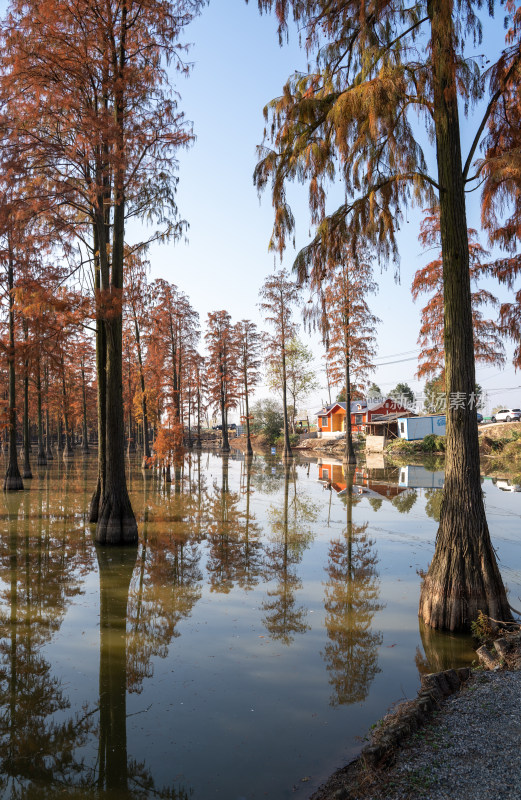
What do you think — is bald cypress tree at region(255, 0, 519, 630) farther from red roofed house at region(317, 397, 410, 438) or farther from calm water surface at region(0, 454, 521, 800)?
red roofed house at region(317, 397, 410, 438)

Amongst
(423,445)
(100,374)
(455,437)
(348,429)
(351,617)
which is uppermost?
(100,374)

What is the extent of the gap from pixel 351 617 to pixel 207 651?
6.55 feet

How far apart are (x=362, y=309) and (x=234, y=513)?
60.3 ft

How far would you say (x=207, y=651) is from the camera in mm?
5449

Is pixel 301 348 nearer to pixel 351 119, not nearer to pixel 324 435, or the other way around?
pixel 324 435

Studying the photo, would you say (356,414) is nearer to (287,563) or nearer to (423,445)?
(423,445)

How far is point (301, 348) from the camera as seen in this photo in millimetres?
52688

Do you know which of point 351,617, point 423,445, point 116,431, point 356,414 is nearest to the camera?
point 351,617

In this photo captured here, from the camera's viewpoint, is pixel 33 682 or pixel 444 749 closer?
pixel 444 749

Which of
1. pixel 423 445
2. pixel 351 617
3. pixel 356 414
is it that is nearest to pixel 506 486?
pixel 351 617

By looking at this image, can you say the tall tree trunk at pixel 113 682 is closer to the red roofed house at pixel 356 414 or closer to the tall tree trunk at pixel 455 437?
the tall tree trunk at pixel 455 437

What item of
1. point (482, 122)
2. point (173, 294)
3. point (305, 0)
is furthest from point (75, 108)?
point (173, 294)

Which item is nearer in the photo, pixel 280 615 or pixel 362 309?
pixel 280 615

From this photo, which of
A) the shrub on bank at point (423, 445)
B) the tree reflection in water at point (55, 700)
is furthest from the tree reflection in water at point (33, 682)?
the shrub on bank at point (423, 445)
